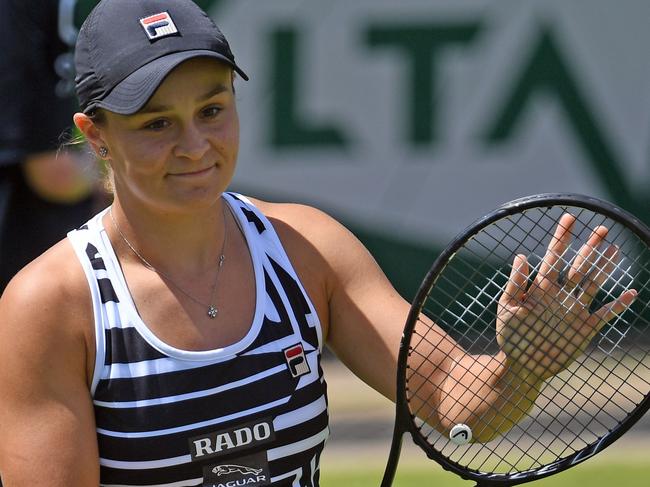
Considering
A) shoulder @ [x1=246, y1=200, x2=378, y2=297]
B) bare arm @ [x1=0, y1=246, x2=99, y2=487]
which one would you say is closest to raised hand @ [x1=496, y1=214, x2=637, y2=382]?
shoulder @ [x1=246, y1=200, x2=378, y2=297]

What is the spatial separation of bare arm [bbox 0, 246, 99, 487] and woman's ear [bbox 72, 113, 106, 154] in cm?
25

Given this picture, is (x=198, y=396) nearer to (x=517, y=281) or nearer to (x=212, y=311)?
(x=212, y=311)

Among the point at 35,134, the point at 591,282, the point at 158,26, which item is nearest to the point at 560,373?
the point at 591,282

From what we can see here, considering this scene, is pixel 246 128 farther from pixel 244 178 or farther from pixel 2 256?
pixel 2 256

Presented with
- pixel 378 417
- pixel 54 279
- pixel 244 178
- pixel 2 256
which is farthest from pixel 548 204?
pixel 244 178

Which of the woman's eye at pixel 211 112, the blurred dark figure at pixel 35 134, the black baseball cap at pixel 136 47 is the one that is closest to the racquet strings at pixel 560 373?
the woman's eye at pixel 211 112

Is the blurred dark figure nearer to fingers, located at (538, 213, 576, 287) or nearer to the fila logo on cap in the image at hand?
the fila logo on cap

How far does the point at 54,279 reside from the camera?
2260mm

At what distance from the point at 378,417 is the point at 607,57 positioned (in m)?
2.24

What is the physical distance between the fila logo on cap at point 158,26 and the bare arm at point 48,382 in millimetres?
445

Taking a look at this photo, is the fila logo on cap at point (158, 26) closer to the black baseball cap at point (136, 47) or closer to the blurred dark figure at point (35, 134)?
the black baseball cap at point (136, 47)

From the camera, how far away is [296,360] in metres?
2.37

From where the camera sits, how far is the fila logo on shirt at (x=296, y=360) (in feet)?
7.74

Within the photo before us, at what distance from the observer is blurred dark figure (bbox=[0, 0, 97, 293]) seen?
3461mm
